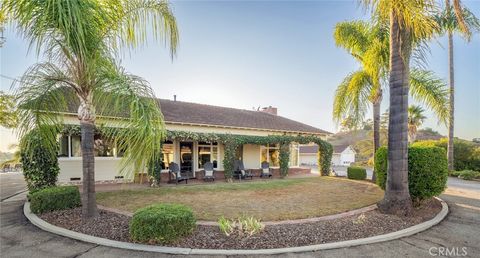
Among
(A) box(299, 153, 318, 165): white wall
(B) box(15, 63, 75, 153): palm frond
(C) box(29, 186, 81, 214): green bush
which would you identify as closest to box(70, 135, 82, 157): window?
(C) box(29, 186, 81, 214): green bush

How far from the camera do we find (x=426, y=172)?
7.27 m

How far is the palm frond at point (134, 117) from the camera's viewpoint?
5359 millimetres

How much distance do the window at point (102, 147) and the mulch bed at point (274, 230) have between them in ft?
24.3

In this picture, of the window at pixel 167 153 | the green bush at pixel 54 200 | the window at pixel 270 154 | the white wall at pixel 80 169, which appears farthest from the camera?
the window at pixel 270 154

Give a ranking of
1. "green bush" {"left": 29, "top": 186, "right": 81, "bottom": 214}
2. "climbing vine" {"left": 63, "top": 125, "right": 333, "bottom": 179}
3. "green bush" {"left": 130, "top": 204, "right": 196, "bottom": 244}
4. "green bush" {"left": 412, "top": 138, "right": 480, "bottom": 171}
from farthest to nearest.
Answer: "green bush" {"left": 412, "top": 138, "right": 480, "bottom": 171}, "climbing vine" {"left": 63, "top": 125, "right": 333, "bottom": 179}, "green bush" {"left": 29, "top": 186, "right": 81, "bottom": 214}, "green bush" {"left": 130, "top": 204, "right": 196, "bottom": 244}

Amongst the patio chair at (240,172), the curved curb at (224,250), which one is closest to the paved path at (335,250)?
the curved curb at (224,250)

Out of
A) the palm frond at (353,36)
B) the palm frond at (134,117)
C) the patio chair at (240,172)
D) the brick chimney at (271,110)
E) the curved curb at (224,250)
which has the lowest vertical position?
the patio chair at (240,172)

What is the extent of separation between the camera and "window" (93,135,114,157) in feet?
45.5

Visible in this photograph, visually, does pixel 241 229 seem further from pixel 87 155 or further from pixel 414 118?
pixel 414 118

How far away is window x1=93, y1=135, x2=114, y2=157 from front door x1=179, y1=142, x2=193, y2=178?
430cm

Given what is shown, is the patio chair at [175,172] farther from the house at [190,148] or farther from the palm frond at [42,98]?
the palm frond at [42,98]

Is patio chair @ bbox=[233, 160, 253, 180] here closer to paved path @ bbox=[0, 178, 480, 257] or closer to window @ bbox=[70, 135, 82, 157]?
window @ bbox=[70, 135, 82, 157]

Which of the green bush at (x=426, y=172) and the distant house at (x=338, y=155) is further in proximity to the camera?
the distant house at (x=338, y=155)

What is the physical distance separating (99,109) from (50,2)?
2.77 m
